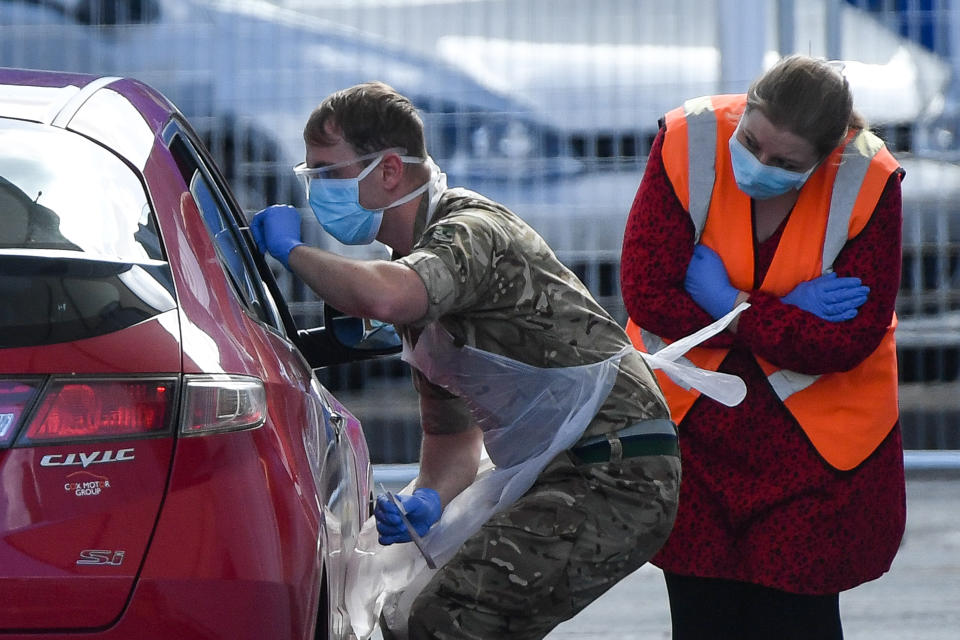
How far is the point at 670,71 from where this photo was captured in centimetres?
652

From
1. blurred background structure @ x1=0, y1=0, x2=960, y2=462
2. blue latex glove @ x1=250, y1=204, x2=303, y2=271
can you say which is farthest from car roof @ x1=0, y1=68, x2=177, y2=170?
blurred background structure @ x1=0, y1=0, x2=960, y2=462

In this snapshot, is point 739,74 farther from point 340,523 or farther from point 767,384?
point 340,523

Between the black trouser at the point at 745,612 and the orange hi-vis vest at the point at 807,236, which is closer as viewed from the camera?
the orange hi-vis vest at the point at 807,236

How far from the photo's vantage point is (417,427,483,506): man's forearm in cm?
320

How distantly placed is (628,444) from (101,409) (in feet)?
3.53

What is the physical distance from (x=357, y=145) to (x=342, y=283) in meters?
0.43

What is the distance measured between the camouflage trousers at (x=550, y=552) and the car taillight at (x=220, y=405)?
2.00ft

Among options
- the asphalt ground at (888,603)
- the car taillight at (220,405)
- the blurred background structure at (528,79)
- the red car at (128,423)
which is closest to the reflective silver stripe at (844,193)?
the red car at (128,423)

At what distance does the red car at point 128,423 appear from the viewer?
6.99 feet

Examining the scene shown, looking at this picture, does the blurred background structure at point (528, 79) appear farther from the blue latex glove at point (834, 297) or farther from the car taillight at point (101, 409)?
the car taillight at point (101, 409)

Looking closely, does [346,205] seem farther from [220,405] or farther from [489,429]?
[220,405]

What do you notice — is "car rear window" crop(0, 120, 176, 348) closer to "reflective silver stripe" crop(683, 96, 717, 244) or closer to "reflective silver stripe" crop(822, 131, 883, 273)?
"reflective silver stripe" crop(683, 96, 717, 244)

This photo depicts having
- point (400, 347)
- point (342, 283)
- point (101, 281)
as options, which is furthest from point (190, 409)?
point (400, 347)

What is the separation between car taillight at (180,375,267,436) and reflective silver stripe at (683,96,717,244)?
127cm
